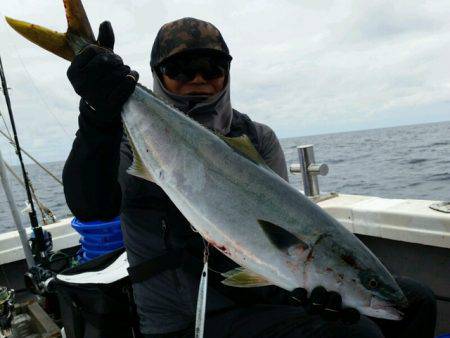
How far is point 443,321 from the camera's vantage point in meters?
3.81

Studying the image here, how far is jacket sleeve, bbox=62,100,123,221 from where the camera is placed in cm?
232

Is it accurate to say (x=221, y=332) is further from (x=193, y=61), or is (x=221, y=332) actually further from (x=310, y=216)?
(x=193, y=61)

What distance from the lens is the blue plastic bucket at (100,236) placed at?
11.4 feet

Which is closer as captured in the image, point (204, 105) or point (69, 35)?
point (69, 35)

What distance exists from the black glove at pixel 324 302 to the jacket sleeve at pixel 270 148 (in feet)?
4.45

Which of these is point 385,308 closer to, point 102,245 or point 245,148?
point 245,148

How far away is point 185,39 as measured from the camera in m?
2.79

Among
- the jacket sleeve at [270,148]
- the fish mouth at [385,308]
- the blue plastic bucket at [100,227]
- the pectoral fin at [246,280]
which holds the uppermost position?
the jacket sleeve at [270,148]

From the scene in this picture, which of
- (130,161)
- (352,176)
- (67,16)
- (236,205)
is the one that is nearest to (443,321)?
(236,205)

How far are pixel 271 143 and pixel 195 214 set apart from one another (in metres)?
1.28

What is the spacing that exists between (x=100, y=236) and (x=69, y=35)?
1.79 metres

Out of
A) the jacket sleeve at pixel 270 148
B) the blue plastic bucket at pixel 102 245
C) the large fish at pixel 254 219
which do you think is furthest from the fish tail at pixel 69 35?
the blue plastic bucket at pixel 102 245

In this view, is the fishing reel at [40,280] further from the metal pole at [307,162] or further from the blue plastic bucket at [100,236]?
the metal pole at [307,162]

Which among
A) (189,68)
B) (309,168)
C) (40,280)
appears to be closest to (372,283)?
(189,68)
